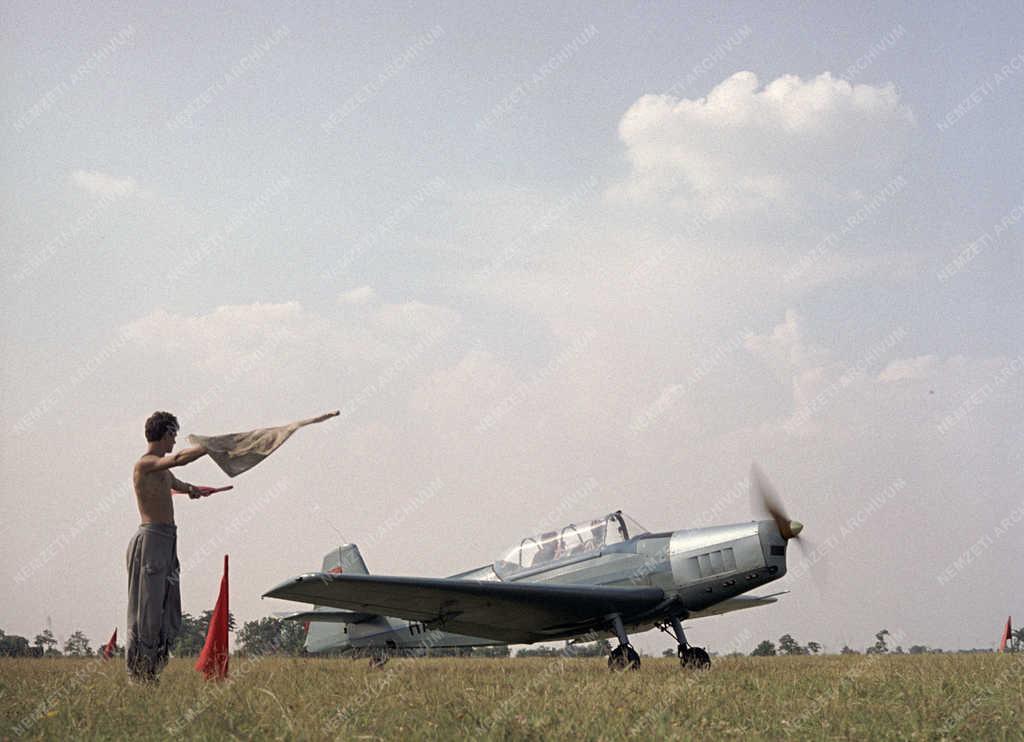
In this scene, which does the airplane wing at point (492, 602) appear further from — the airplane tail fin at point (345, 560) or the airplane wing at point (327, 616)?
the airplane tail fin at point (345, 560)

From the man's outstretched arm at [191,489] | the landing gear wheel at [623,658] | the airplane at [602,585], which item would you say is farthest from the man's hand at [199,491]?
the landing gear wheel at [623,658]

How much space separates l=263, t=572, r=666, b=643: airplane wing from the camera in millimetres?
10422

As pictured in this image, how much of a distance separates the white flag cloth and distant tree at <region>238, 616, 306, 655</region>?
19.5 ft

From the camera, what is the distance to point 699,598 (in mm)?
11539

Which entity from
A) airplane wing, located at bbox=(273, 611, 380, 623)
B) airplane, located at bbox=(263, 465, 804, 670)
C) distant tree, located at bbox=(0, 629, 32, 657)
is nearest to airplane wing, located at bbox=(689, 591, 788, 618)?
airplane, located at bbox=(263, 465, 804, 670)

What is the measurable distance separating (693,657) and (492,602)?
265 cm

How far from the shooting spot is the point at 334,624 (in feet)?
49.9

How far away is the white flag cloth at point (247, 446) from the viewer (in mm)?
7195

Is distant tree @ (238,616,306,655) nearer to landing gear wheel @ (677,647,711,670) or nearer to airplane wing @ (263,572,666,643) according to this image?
airplane wing @ (263,572,666,643)

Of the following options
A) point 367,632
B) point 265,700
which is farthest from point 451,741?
point 367,632

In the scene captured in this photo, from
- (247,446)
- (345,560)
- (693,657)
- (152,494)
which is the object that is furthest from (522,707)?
(345,560)

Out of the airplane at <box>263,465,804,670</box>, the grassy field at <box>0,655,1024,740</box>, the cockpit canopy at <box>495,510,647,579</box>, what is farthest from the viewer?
the cockpit canopy at <box>495,510,647,579</box>

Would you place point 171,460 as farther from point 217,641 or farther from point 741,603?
point 741,603

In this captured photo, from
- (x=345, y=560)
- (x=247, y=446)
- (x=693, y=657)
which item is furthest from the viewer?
(x=345, y=560)
